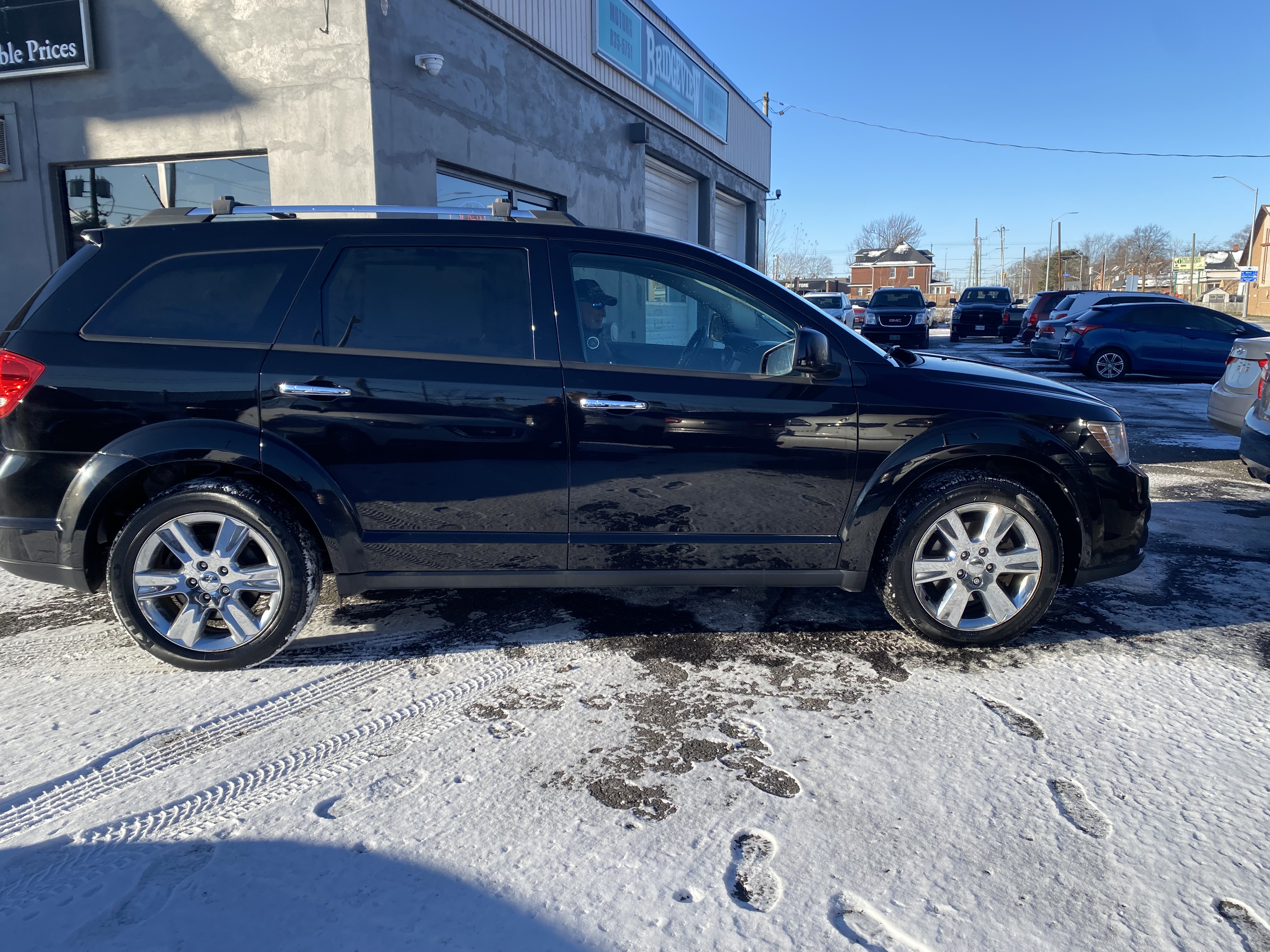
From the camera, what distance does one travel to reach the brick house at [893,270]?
299 feet

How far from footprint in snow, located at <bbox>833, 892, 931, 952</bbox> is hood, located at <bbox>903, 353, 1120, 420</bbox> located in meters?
2.26

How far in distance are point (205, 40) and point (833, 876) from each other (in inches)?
384

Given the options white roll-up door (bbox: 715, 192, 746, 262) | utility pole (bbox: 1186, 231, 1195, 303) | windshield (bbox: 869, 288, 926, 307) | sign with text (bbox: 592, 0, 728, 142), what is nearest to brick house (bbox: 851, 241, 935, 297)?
utility pole (bbox: 1186, 231, 1195, 303)

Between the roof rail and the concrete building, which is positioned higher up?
the concrete building

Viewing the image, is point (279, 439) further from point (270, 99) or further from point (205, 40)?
point (205, 40)

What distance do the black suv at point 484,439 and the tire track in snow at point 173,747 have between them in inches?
13.1

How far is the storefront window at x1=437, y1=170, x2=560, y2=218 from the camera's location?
9.51m

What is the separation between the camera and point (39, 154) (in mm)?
9453

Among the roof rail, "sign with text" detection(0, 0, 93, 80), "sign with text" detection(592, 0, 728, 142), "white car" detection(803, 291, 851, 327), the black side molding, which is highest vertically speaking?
"sign with text" detection(592, 0, 728, 142)

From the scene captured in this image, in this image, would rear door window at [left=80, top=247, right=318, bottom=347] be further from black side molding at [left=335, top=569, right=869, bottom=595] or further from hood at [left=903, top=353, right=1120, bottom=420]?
hood at [left=903, top=353, right=1120, bottom=420]

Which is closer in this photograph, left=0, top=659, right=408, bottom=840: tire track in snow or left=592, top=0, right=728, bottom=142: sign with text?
left=0, top=659, right=408, bottom=840: tire track in snow

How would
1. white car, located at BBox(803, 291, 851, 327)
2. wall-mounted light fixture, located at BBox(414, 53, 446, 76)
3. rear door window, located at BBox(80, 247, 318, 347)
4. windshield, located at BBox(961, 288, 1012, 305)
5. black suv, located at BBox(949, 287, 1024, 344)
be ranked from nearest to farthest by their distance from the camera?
rear door window, located at BBox(80, 247, 318, 347) → wall-mounted light fixture, located at BBox(414, 53, 446, 76) → white car, located at BBox(803, 291, 851, 327) → black suv, located at BBox(949, 287, 1024, 344) → windshield, located at BBox(961, 288, 1012, 305)

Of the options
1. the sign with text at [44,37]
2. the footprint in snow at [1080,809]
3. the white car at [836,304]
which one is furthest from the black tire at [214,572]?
the white car at [836,304]

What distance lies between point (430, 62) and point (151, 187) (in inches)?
139
